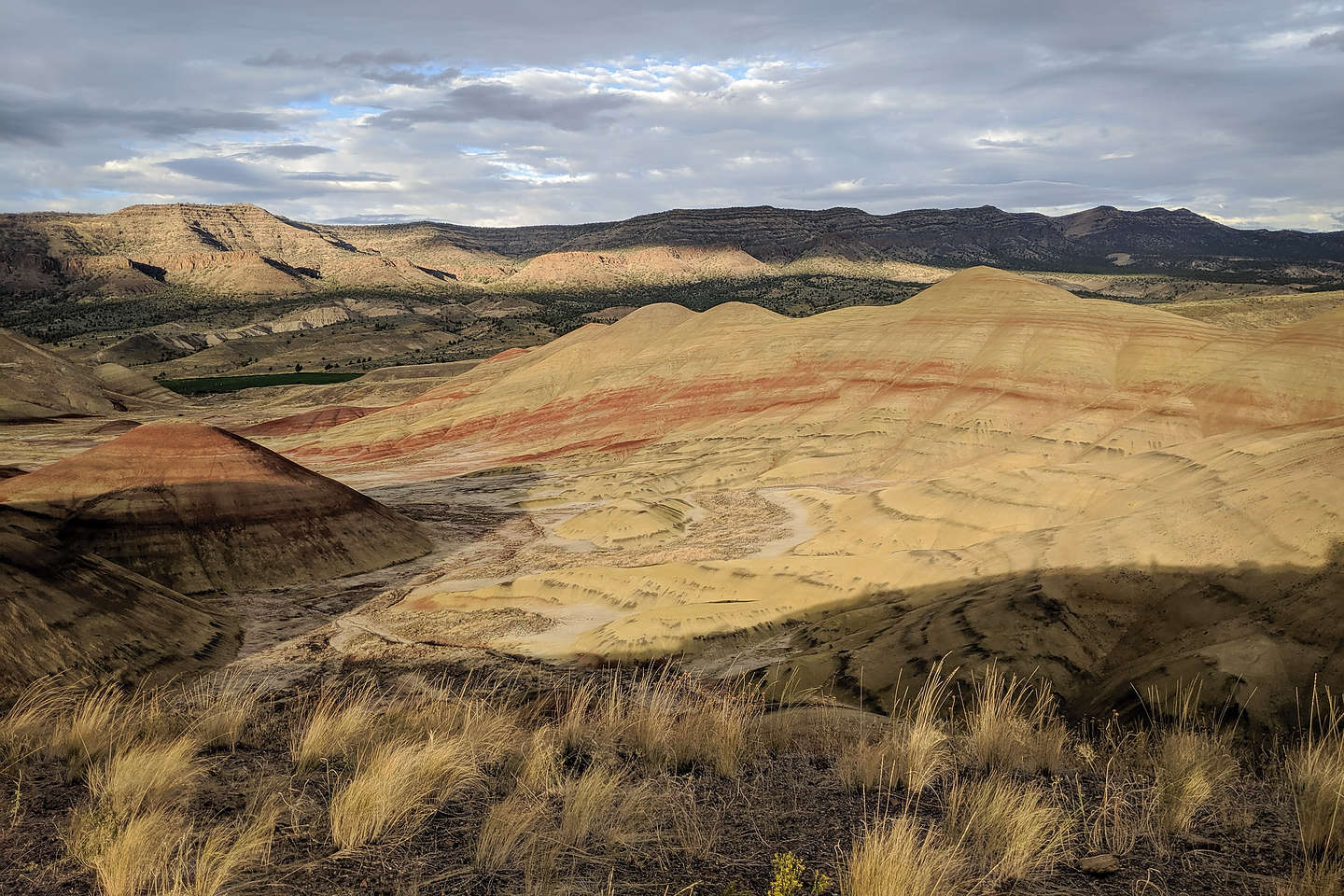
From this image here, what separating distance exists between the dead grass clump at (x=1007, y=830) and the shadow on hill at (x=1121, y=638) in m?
5.42

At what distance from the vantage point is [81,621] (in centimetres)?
1773

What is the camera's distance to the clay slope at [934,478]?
1331 cm

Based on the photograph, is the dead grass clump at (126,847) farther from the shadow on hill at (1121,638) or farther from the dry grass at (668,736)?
the shadow on hill at (1121,638)

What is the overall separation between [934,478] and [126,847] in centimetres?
3286

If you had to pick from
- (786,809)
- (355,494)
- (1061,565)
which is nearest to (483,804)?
(786,809)

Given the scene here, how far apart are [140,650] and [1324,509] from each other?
22874 mm

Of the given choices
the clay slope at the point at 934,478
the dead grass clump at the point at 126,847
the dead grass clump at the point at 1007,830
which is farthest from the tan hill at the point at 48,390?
the dead grass clump at the point at 1007,830

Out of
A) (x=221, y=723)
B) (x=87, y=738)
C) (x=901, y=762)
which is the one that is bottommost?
(x=221, y=723)

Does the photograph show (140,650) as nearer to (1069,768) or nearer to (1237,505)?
(1069,768)

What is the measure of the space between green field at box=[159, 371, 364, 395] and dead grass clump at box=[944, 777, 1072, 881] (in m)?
127

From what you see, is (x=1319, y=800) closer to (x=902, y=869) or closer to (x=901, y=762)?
(x=901, y=762)

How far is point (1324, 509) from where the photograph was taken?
13.5 meters

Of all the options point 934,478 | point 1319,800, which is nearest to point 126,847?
point 1319,800

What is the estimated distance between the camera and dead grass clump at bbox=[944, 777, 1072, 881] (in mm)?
4906
